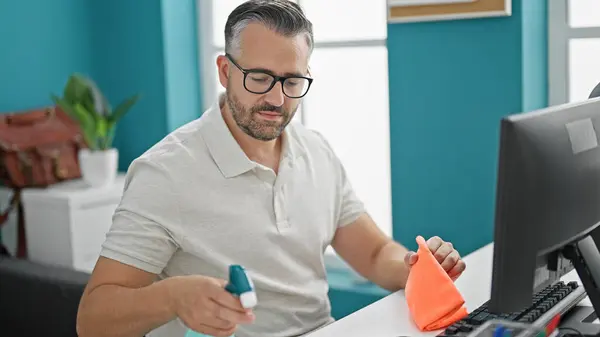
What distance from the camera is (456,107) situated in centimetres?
257

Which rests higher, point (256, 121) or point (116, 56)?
point (116, 56)

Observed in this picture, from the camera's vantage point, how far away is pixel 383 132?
303cm

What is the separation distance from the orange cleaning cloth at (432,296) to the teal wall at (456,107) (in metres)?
1.02

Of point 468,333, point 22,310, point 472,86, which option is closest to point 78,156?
point 22,310

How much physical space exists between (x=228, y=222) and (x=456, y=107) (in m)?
1.09

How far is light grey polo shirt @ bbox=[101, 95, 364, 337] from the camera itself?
165cm

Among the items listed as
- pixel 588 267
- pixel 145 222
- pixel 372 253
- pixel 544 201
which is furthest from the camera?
pixel 372 253

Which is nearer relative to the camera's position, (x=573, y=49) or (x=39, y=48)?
(x=573, y=49)

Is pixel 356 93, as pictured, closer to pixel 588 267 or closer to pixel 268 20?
pixel 268 20

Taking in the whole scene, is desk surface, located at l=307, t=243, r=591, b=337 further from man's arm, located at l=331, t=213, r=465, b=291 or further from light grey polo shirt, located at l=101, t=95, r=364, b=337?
light grey polo shirt, located at l=101, t=95, r=364, b=337

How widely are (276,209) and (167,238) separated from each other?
255 mm

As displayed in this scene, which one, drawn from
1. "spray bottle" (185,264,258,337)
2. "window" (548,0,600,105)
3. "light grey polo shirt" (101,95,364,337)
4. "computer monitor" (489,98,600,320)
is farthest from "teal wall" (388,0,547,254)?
"spray bottle" (185,264,258,337)

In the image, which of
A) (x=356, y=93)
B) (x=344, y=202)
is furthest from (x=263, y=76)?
(x=356, y=93)

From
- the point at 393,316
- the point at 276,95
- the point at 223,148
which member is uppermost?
the point at 276,95
